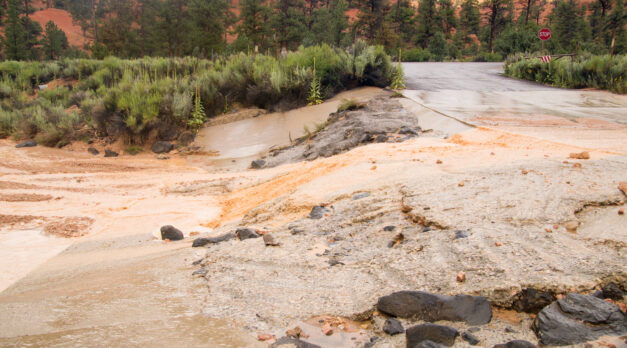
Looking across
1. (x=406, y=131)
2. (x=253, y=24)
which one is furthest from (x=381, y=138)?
(x=253, y=24)

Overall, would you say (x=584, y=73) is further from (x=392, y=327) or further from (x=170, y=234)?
(x=392, y=327)

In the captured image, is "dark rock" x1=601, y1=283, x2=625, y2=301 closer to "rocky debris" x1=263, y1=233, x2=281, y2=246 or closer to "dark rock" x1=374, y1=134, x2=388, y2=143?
"rocky debris" x1=263, y1=233, x2=281, y2=246

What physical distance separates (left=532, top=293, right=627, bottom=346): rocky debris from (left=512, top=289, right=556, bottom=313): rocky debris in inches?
4.5

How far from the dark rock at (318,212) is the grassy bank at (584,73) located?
11.3 m

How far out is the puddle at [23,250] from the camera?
12.8 feet

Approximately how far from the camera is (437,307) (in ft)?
7.84

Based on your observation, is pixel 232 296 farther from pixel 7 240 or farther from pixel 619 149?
pixel 619 149

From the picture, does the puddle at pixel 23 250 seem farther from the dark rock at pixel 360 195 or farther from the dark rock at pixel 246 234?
the dark rock at pixel 360 195

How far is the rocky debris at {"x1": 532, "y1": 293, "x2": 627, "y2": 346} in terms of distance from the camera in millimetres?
2072

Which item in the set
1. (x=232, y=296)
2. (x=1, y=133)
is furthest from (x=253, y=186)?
(x=1, y=133)

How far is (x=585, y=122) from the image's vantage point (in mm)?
7910

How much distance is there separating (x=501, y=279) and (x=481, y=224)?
806 mm

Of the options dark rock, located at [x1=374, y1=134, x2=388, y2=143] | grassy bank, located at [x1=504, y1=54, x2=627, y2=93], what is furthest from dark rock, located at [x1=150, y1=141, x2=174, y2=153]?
grassy bank, located at [x1=504, y1=54, x2=627, y2=93]

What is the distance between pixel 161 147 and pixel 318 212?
7.62m
